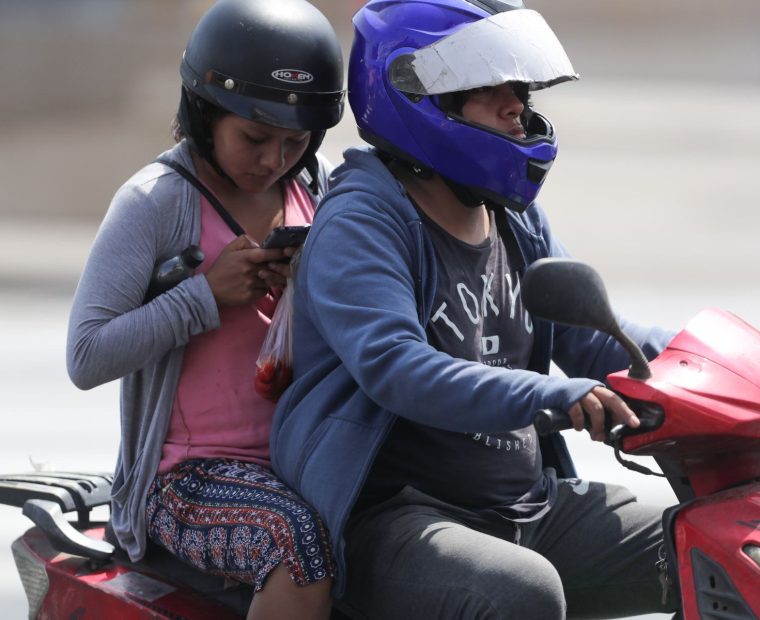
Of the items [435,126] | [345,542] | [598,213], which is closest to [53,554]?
[345,542]

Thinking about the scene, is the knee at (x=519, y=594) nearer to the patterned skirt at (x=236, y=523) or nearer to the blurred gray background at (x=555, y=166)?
the patterned skirt at (x=236, y=523)

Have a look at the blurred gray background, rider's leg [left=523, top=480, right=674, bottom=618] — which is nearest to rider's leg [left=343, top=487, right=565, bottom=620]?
rider's leg [left=523, top=480, right=674, bottom=618]

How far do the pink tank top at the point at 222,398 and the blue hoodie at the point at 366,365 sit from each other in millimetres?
177

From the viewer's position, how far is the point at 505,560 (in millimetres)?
2631

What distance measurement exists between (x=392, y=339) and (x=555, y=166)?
38.0 ft

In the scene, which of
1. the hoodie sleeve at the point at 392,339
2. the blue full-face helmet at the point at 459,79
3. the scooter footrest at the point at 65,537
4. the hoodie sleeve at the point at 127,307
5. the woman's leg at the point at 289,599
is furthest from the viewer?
the scooter footrest at the point at 65,537

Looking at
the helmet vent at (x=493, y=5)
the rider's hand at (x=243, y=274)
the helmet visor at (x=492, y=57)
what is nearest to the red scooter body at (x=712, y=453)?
the helmet visor at (x=492, y=57)

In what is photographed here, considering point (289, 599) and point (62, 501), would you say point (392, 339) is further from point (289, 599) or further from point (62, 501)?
point (62, 501)

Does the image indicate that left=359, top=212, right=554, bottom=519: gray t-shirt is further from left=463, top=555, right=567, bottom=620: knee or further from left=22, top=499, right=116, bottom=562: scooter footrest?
left=22, top=499, right=116, bottom=562: scooter footrest

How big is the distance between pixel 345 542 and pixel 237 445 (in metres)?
0.42

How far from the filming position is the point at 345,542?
285 cm

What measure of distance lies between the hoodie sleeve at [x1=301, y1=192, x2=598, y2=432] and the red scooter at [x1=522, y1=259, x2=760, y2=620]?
0.11m

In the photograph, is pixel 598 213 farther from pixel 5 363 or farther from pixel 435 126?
pixel 435 126

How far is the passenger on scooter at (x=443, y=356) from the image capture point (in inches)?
104
